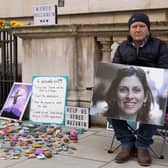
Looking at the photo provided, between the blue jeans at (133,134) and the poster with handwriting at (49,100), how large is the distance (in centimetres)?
175

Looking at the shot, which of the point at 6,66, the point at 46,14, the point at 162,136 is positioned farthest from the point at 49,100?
the point at 162,136

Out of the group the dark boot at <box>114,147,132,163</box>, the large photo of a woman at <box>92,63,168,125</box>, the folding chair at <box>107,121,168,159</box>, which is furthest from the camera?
the folding chair at <box>107,121,168,159</box>

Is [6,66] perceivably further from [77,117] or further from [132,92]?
[132,92]

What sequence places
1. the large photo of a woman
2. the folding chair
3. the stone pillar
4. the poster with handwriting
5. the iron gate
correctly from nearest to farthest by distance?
the large photo of a woman
the folding chair
the stone pillar
the poster with handwriting
the iron gate

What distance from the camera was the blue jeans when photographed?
15.8 feet

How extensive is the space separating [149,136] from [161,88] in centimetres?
55

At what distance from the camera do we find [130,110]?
484 centimetres

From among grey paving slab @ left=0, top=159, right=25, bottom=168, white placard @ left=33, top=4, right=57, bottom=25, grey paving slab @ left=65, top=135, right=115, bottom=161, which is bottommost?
grey paving slab @ left=0, top=159, right=25, bottom=168

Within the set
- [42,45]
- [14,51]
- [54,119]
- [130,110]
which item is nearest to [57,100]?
[54,119]

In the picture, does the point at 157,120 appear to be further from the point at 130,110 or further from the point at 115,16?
the point at 115,16

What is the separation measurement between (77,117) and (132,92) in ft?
5.94

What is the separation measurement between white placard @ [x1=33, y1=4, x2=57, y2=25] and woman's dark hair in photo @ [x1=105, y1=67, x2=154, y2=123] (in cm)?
237

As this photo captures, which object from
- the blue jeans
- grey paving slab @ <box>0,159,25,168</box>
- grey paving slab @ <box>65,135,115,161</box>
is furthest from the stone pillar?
grey paving slab @ <box>0,159,25,168</box>

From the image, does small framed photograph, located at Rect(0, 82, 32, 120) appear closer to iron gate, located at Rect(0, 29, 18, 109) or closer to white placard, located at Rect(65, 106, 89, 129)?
iron gate, located at Rect(0, 29, 18, 109)
